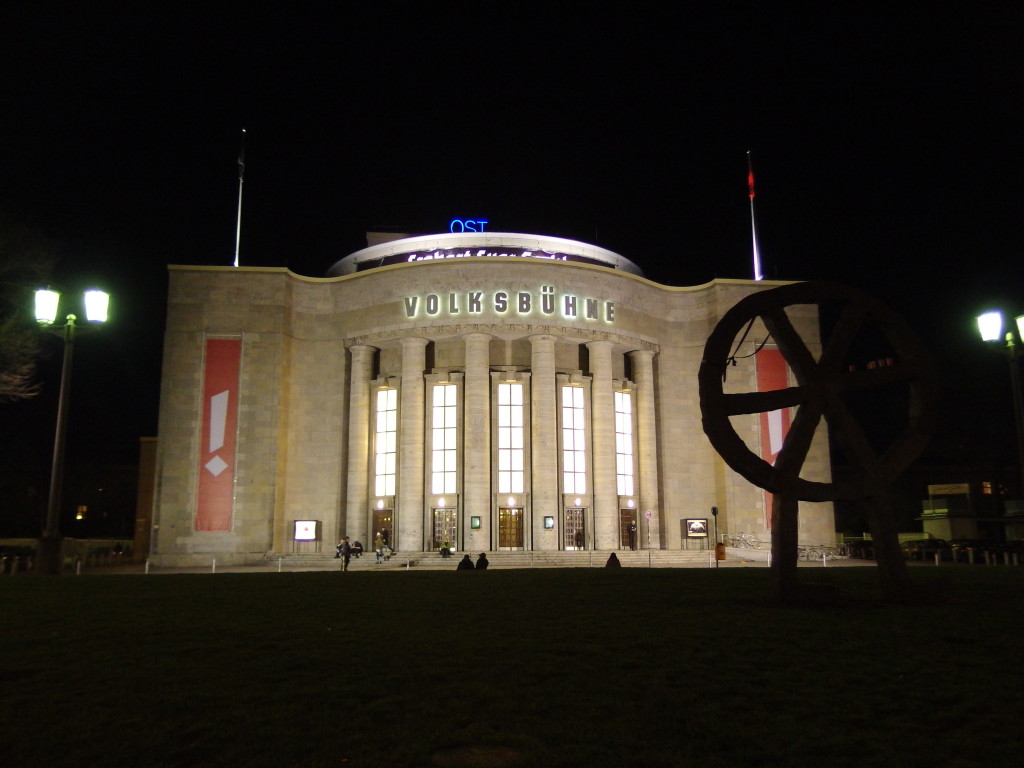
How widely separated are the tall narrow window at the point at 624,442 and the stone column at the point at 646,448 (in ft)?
2.04

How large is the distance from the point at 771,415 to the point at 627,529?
40.2 ft

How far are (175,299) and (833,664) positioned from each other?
1978 inches

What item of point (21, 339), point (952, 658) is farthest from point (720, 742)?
point (21, 339)

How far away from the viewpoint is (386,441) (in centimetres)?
5338

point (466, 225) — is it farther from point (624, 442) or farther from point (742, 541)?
point (742, 541)

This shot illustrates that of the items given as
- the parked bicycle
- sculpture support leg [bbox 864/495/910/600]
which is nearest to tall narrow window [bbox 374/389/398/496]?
the parked bicycle

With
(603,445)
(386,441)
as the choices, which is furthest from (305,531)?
(603,445)

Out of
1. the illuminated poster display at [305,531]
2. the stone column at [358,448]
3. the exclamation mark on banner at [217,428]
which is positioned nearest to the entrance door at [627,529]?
the stone column at [358,448]

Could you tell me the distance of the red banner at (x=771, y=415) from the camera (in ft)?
178

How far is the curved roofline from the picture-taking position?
57406mm

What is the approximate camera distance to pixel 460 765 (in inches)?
240

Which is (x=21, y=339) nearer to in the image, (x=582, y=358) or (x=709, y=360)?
(x=709, y=360)

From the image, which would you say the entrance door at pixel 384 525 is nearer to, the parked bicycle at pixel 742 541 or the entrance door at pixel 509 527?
A: the entrance door at pixel 509 527

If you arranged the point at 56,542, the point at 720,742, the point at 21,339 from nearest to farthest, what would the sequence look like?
the point at 720,742
the point at 56,542
the point at 21,339
